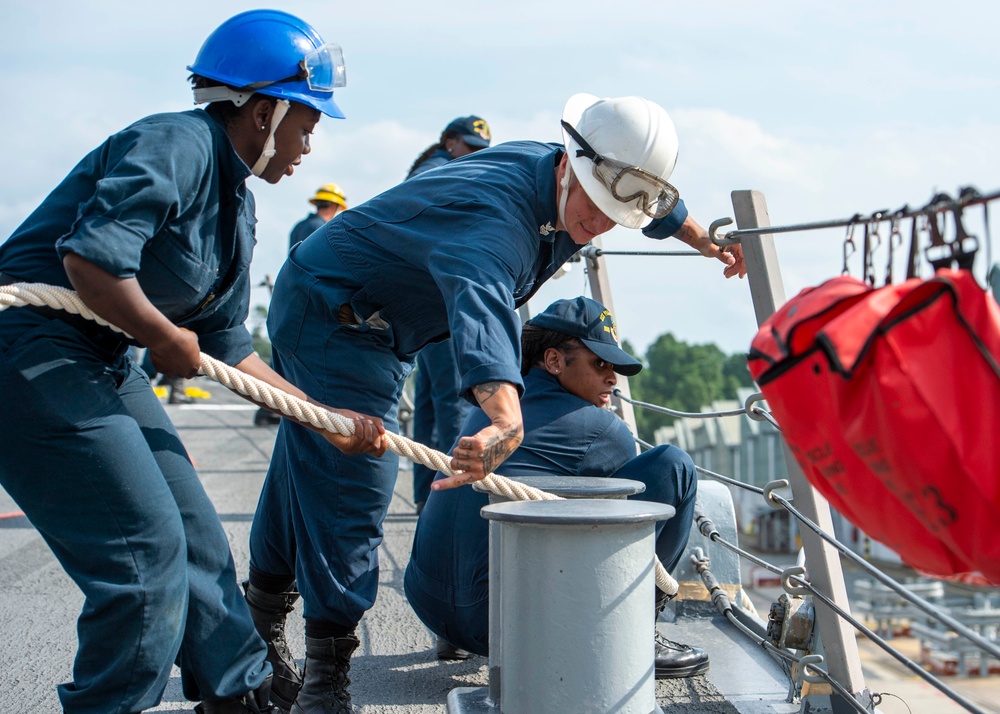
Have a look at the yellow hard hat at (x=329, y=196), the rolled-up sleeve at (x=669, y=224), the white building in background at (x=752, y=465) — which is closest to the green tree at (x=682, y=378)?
the white building in background at (x=752, y=465)

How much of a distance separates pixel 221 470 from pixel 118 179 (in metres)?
6.09

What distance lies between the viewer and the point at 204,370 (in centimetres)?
245

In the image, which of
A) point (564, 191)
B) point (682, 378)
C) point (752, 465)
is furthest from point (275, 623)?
point (682, 378)

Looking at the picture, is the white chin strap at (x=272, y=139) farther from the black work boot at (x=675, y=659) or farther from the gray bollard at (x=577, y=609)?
the black work boot at (x=675, y=659)

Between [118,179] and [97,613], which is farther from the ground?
[118,179]

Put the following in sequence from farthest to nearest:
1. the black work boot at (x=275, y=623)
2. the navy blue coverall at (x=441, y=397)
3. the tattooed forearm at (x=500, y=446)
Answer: the navy blue coverall at (x=441, y=397)
the black work boot at (x=275, y=623)
the tattooed forearm at (x=500, y=446)

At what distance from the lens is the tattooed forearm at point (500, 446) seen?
214cm

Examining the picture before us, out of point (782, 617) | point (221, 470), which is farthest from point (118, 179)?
point (221, 470)

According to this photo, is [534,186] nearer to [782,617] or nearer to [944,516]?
[782,617]

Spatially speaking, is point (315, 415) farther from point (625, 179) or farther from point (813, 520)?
Answer: point (813, 520)

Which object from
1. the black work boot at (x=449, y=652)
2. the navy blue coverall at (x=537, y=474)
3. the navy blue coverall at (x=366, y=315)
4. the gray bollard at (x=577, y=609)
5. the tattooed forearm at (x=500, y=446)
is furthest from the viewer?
the black work boot at (x=449, y=652)

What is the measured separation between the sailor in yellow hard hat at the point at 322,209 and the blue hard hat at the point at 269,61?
4.68 metres

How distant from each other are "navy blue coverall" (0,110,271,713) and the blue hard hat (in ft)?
0.46

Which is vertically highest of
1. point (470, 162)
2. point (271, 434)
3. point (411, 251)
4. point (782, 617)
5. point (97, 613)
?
point (470, 162)
